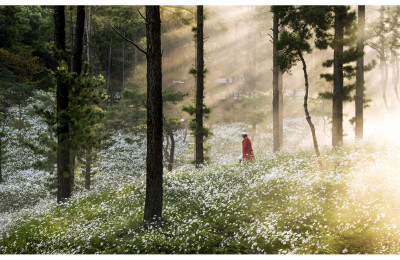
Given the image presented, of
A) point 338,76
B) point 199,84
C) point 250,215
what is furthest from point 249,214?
point 199,84

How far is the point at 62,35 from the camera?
11.5 metres

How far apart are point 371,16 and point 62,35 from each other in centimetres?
3654

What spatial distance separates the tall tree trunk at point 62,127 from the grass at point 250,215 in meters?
0.79

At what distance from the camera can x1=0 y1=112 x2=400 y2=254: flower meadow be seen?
6.93 meters

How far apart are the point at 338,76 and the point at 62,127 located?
38.8 ft

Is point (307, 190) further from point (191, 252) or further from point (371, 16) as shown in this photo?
point (371, 16)

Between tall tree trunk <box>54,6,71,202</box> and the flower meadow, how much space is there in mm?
791

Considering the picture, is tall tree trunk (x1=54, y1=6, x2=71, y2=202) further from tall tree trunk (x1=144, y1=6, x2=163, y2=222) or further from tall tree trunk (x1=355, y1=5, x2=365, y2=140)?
tall tree trunk (x1=355, y1=5, x2=365, y2=140)

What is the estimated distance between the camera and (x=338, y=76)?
512 inches

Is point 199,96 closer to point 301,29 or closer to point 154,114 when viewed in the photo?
point 301,29

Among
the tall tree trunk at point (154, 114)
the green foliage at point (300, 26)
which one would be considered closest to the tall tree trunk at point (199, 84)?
Result: the green foliage at point (300, 26)

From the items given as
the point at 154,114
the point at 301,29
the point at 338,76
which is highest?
the point at 301,29

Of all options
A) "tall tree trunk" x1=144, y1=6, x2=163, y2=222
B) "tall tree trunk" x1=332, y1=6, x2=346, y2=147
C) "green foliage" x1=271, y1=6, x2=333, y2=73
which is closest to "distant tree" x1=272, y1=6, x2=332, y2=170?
"green foliage" x1=271, y1=6, x2=333, y2=73
